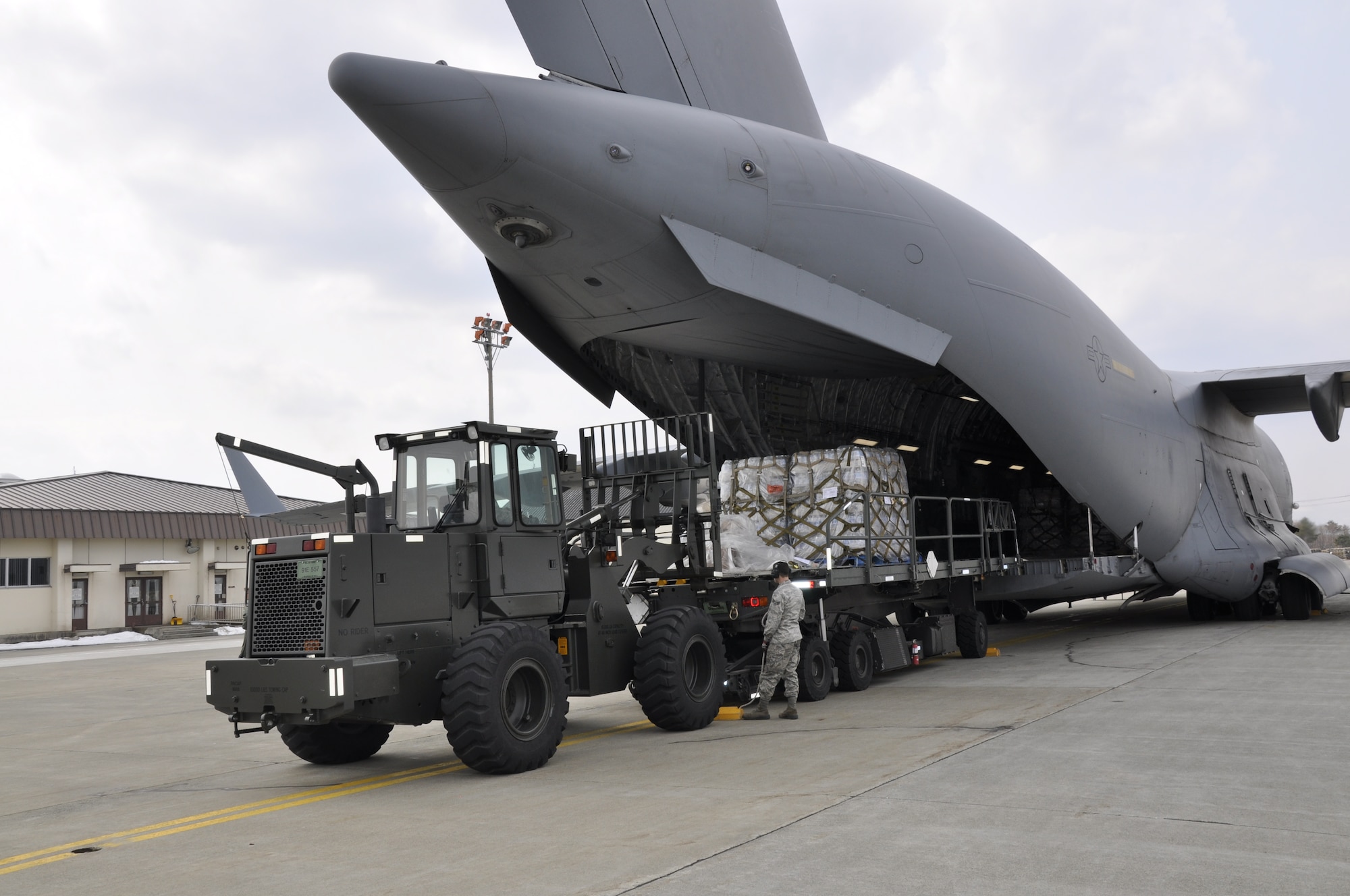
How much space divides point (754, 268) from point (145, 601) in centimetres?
3353

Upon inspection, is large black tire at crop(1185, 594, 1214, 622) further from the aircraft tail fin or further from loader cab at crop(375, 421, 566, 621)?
the aircraft tail fin

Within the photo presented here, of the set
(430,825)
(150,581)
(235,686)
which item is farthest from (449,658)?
(150,581)

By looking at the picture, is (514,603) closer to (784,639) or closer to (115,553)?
(784,639)

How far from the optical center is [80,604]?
35781 mm

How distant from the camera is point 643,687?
31.4 ft

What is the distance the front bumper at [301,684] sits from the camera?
7.26m

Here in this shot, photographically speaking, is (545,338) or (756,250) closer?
(756,250)

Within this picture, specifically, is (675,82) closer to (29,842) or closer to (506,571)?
(506,571)

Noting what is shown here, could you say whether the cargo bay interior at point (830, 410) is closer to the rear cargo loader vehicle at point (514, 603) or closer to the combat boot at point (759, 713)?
the rear cargo loader vehicle at point (514, 603)

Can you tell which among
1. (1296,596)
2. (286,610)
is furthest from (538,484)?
(1296,596)

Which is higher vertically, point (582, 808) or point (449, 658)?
point (449, 658)

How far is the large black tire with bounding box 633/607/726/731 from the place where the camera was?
949cm

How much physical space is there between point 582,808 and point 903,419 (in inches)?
413

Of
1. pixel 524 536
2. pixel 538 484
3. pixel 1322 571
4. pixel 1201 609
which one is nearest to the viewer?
pixel 524 536
